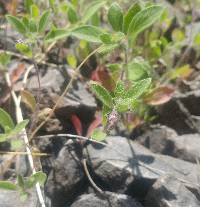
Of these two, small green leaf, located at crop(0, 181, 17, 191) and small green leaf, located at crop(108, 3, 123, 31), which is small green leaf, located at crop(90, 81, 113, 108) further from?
small green leaf, located at crop(0, 181, 17, 191)

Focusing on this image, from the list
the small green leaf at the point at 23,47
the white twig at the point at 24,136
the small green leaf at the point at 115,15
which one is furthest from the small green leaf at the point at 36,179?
the small green leaf at the point at 115,15

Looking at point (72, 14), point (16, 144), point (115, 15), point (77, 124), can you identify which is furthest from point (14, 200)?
point (72, 14)

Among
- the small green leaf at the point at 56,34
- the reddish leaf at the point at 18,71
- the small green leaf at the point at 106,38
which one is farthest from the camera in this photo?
the reddish leaf at the point at 18,71

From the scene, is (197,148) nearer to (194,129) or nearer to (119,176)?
(194,129)

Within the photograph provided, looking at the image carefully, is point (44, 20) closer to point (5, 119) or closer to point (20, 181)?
point (5, 119)

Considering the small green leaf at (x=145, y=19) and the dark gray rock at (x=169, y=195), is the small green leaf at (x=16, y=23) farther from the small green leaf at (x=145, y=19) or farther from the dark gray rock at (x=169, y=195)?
the dark gray rock at (x=169, y=195)

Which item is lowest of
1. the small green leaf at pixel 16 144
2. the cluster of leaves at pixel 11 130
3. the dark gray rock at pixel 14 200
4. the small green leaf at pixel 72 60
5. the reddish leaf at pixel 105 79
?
the dark gray rock at pixel 14 200
